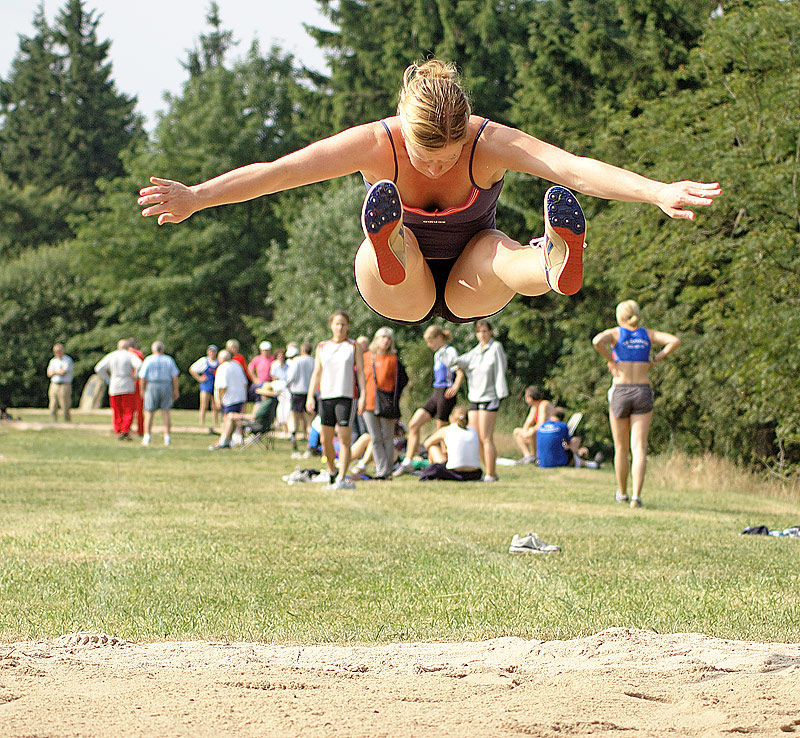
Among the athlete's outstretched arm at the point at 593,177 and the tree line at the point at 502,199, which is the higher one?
the tree line at the point at 502,199

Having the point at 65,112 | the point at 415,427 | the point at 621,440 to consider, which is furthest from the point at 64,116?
the point at 621,440

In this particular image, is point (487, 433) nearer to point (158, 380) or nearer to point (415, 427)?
point (415, 427)

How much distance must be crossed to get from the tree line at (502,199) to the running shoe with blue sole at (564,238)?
1656 mm

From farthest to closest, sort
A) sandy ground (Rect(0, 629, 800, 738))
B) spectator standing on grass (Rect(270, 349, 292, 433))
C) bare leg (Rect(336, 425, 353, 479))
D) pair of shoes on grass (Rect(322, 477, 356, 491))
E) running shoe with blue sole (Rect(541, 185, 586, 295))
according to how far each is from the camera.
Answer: spectator standing on grass (Rect(270, 349, 292, 433))
pair of shoes on grass (Rect(322, 477, 356, 491))
bare leg (Rect(336, 425, 353, 479))
running shoe with blue sole (Rect(541, 185, 586, 295))
sandy ground (Rect(0, 629, 800, 738))

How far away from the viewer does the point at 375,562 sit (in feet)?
25.6

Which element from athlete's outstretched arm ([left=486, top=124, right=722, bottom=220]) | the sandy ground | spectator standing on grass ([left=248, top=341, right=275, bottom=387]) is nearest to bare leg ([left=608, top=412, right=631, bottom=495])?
the sandy ground

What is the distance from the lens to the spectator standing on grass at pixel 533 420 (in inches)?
727

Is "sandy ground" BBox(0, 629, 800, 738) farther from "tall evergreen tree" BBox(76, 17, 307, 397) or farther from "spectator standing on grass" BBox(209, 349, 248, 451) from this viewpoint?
"tall evergreen tree" BBox(76, 17, 307, 397)

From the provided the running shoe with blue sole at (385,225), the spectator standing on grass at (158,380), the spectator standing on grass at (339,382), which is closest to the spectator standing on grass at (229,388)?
the spectator standing on grass at (158,380)

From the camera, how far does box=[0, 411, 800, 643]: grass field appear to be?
5855 mm

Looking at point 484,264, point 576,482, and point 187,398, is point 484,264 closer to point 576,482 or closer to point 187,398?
point 576,482

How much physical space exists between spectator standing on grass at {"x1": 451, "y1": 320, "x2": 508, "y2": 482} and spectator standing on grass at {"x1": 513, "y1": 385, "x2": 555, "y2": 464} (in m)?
3.49

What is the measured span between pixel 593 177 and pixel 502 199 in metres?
23.0

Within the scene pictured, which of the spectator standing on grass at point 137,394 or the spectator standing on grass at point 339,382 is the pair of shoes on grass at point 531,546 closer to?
the spectator standing on grass at point 339,382
